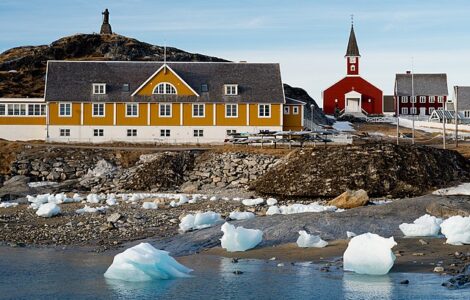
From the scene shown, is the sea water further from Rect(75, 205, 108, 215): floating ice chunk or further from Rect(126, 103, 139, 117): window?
Rect(126, 103, 139, 117): window

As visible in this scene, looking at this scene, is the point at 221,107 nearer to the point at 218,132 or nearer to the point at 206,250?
the point at 218,132

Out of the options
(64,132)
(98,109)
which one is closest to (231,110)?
(98,109)

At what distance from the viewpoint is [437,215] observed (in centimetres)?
2350

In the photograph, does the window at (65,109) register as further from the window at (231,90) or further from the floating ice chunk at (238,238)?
the floating ice chunk at (238,238)

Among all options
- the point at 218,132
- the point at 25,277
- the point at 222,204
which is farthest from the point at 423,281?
the point at 218,132

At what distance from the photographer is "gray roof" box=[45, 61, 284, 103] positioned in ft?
178

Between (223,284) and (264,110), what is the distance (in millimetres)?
38813

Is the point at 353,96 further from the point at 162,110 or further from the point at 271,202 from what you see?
the point at 271,202

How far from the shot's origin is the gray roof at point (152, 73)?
178 feet

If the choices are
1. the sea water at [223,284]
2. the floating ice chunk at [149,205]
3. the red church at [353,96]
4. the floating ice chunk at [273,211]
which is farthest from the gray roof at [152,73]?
the red church at [353,96]

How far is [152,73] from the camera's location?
Answer: 185 ft

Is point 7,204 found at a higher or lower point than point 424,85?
lower

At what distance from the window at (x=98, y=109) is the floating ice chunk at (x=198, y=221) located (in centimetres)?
3066

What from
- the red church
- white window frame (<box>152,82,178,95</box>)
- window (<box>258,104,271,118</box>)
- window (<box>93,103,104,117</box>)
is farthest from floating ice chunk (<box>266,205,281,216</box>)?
the red church
